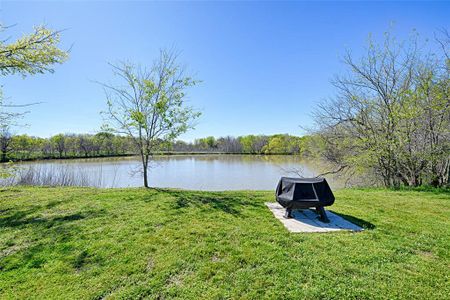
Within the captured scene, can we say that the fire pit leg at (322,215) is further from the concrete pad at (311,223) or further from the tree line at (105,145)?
the tree line at (105,145)

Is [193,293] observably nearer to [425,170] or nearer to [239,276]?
[239,276]

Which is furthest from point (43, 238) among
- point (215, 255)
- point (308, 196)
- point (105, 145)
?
point (105, 145)

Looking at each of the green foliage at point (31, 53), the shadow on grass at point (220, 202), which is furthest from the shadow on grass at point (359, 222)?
the green foliage at point (31, 53)

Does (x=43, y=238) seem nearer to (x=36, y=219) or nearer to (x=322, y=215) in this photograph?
(x=36, y=219)

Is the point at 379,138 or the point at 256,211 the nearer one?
the point at 256,211

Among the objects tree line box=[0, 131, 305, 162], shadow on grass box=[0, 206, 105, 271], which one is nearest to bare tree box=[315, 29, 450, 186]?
tree line box=[0, 131, 305, 162]

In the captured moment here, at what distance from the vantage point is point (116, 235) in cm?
303

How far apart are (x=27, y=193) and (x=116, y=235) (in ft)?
17.1

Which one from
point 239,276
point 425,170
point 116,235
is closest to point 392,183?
point 425,170

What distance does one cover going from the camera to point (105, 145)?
4041 centimetres

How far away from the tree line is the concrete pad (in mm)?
5134

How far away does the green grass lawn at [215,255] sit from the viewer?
1.90 meters

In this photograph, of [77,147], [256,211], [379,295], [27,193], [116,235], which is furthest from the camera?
[77,147]

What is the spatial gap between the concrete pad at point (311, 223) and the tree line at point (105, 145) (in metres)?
5.13
